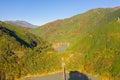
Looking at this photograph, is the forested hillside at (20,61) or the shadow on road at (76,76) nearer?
the shadow on road at (76,76)

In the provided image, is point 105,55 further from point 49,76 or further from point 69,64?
point 49,76

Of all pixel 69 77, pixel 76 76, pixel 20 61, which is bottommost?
pixel 76 76

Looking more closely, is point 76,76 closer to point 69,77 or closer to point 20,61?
point 69,77

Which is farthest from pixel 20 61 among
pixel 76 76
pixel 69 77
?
pixel 76 76

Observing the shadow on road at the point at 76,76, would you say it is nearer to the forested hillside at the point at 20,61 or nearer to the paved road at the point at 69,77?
the paved road at the point at 69,77

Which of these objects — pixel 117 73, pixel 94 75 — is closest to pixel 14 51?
pixel 94 75

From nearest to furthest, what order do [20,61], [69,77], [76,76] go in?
[69,77], [76,76], [20,61]

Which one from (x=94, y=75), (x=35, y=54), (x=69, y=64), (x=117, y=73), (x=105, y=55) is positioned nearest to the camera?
(x=117, y=73)

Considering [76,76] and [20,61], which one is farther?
[20,61]

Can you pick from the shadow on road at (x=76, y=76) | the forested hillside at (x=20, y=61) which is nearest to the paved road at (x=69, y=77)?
the shadow on road at (x=76, y=76)

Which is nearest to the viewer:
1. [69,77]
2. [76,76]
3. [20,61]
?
[69,77]

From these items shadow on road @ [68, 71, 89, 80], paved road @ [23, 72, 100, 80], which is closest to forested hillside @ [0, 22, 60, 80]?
paved road @ [23, 72, 100, 80]
